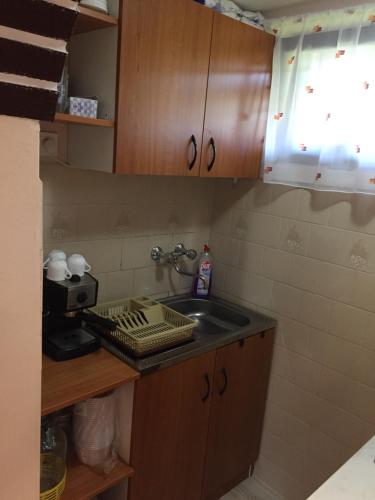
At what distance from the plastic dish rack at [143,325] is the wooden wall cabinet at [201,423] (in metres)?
0.10

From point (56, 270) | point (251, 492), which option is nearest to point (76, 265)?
point (56, 270)

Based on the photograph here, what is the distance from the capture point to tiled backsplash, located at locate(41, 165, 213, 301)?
5.56 feet

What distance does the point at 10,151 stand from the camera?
0.56 metres

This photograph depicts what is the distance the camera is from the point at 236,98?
1.75m

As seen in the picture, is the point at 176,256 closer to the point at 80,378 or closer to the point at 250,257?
the point at 250,257

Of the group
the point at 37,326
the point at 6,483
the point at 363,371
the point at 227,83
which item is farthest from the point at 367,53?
the point at 6,483

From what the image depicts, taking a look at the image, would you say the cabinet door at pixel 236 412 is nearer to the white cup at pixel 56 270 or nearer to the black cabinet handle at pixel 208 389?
the black cabinet handle at pixel 208 389

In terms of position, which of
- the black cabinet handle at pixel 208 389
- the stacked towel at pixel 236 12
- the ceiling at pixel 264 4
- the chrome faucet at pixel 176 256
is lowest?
the black cabinet handle at pixel 208 389

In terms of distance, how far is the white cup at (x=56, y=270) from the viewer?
1.48m

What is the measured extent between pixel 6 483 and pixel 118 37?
1.26 m

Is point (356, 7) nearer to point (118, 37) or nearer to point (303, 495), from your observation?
point (118, 37)

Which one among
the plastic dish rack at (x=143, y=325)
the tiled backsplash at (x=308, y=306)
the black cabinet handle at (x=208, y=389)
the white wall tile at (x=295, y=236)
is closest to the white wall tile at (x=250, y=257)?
the tiled backsplash at (x=308, y=306)

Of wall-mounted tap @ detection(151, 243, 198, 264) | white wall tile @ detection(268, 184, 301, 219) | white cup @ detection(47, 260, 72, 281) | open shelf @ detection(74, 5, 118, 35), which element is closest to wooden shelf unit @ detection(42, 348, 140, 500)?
white cup @ detection(47, 260, 72, 281)

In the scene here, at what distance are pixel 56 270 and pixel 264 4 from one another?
1.41m
